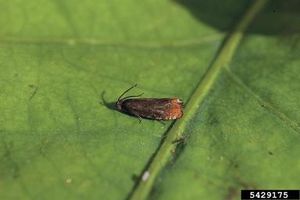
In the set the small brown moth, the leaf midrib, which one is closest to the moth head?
the small brown moth

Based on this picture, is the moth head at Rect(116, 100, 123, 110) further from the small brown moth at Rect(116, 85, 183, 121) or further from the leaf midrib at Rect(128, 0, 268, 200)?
the leaf midrib at Rect(128, 0, 268, 200)

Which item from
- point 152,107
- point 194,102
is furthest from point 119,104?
point 194,102

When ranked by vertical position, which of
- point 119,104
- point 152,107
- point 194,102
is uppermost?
point 194,102

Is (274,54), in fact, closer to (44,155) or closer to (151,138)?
(151,138)

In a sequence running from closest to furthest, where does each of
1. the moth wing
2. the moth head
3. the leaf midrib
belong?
the leaf midrib < the moth wing < the moth head

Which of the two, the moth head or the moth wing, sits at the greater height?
the moth wing

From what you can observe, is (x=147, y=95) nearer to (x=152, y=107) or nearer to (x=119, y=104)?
(x=152, y=107)

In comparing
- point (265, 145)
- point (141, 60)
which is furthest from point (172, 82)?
point (265, 145)
